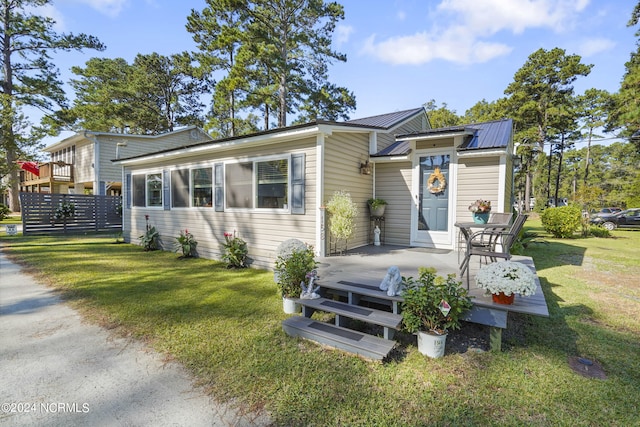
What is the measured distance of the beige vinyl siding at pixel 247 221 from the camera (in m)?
5.60

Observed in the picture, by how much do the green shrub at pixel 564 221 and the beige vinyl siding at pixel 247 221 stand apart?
39.6ft

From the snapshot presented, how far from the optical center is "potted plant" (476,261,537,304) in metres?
2.70

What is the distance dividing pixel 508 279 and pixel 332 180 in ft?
11.7

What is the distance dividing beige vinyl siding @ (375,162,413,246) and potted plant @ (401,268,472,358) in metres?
4.15

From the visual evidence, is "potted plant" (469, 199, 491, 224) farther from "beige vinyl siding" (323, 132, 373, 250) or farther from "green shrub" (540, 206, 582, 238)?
"green shrub" (540, 206, 582, 238)

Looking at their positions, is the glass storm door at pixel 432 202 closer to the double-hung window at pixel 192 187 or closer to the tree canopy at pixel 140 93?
the double-hung window at pixel 192 187

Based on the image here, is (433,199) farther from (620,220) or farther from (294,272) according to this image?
(620,220)

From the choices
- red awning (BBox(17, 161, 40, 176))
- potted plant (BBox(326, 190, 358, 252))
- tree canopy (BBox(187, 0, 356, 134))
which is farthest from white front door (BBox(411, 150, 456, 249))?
red awning (BBox(17, 161, 40, 176))

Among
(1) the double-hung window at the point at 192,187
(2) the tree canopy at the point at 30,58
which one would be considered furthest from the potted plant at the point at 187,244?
(2) the tree canopy at the point at 30,58

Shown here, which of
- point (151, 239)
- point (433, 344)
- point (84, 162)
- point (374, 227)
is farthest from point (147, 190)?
point (84, 162)

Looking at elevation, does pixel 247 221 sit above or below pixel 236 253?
above

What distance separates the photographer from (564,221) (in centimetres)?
1197

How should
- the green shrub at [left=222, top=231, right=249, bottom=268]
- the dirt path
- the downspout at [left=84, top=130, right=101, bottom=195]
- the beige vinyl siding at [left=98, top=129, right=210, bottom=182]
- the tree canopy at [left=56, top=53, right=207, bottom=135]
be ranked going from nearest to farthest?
the dirt path
the green shrub at [left=222, top=231, right=249, bottom=268]
the downspout at [left=84, top=130, right=101, bottom=195]
the beige vinyl siding at [left=98, top=129, right=210, bottom=182]
the tree canopy at [left=56, top=53, right=207, bottom=135]

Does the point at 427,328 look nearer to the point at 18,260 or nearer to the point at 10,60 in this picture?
the point at 18,260
